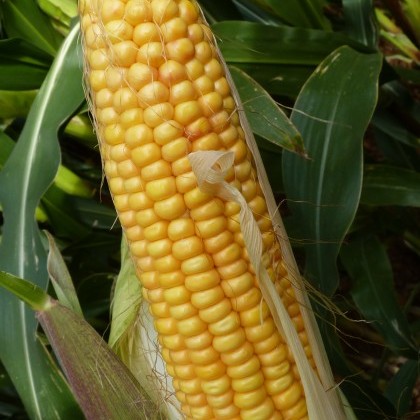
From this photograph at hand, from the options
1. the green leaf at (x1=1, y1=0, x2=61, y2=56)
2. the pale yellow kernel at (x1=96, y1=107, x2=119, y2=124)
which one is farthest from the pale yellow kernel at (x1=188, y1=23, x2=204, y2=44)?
the green leaf at (x1=1, y1=0, x2=61, y2=56)

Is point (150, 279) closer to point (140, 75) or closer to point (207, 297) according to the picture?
point (207, 297)

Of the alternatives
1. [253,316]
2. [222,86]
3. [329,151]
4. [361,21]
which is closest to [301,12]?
[361,21]

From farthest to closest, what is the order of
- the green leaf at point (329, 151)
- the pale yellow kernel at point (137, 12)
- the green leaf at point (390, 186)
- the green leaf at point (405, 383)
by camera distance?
the green leaf at point (405, 383) → the green leaf at point (390, 186) → the green leaf at point (329, 151) → the pale yellow kernel at point (137, 12)

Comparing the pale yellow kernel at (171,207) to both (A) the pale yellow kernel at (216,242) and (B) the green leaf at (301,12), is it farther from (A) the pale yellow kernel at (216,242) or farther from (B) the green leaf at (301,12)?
(B) the green leaf at (301,12)

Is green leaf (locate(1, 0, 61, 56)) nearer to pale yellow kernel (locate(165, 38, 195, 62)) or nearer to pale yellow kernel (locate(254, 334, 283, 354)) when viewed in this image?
pale yellow kernel (locate(165, 38, 195, 62))

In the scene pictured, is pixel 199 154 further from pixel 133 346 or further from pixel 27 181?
pixel 27 181

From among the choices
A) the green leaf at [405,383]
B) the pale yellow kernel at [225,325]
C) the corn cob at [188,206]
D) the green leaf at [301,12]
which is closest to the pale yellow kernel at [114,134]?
the corn cob at [188,206]

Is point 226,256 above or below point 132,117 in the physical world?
below
